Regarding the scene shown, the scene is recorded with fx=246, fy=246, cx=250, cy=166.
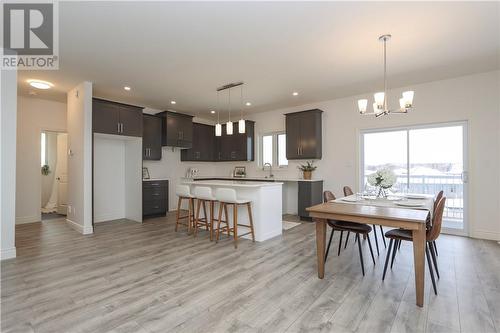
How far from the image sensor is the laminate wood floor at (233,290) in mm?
1886

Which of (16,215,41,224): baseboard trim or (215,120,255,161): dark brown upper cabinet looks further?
(215,120,255,161): dark brown upper cabinet

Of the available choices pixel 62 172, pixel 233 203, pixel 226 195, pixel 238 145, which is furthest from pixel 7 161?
pixel 238 145

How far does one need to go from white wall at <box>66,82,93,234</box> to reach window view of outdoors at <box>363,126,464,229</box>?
17.5 ft

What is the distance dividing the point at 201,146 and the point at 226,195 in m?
3.70

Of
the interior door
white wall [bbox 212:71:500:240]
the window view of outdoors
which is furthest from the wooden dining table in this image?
the interior door

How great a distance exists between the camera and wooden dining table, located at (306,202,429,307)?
6.91 ft

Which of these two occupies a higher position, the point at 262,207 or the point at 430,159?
the point at 430,159

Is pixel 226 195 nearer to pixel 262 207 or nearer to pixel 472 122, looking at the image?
pixel 262 207

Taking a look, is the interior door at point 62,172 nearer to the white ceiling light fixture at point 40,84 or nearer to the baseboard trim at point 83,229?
the baseboard trim at point 83,229

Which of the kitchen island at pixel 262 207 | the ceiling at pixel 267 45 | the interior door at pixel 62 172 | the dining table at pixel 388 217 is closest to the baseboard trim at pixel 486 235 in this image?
the dining table at pixel 388 217

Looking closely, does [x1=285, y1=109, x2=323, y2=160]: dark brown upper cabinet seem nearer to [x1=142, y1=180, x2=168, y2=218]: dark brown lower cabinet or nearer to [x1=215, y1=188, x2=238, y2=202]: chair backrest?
[x1=215, y1=188, x2=238, y2=202]: chair backrest

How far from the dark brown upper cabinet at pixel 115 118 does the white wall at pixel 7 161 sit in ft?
4.75

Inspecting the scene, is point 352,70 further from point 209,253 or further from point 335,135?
point 209,253

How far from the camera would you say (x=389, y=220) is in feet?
7.18
